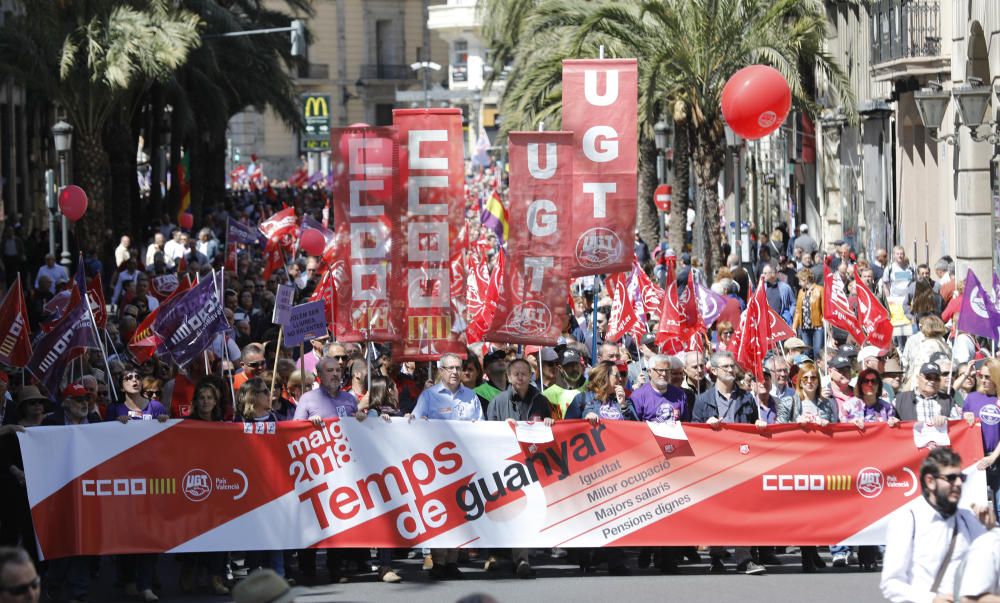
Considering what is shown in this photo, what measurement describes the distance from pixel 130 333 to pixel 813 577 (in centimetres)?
858

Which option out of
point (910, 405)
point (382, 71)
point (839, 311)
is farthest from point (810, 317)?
→ point (382, 71)

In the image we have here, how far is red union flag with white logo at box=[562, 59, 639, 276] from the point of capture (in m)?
13.0

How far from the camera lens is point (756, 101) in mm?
16734

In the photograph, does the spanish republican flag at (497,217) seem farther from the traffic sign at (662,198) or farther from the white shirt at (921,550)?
the white shirt at (921,550)

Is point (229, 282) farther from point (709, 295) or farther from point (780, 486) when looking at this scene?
point (780, 486)

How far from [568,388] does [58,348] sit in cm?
404

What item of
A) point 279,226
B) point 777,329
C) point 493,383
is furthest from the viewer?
point 279,226

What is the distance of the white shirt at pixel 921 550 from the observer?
721 centimetres

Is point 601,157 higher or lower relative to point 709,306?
higher

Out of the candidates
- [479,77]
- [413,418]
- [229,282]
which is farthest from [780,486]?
[479,77]

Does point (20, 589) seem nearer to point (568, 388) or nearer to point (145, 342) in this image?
point (568, 388)

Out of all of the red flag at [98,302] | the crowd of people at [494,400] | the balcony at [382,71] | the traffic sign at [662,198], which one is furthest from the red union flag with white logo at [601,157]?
the balcony at [382,71]

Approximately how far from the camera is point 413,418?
11.5 metres

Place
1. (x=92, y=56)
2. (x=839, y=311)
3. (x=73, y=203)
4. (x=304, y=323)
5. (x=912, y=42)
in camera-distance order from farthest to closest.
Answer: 1. (x=92, y=56)
2. (x=912, y=42)
3. (x=73, y=203)
4. (x=839, y=311)
5. (x=304, y=323)
